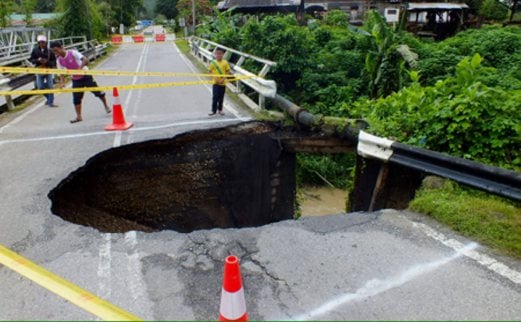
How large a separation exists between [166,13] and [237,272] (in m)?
109

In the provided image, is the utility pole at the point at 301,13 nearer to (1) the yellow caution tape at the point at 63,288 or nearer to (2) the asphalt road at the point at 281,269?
(2) the asphalt road at the point at 281,269

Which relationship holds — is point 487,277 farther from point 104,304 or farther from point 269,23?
point 269,23

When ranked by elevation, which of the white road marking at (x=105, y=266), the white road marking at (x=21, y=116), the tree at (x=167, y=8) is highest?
the tree at (x=167, y=8)

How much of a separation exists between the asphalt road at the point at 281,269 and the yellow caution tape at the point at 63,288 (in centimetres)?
6

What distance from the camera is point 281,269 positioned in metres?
3.44

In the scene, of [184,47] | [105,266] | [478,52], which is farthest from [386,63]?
[184,47]

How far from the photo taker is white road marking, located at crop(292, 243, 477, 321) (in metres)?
2.91

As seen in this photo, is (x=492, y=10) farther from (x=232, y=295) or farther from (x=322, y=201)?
(x=232, y=295)

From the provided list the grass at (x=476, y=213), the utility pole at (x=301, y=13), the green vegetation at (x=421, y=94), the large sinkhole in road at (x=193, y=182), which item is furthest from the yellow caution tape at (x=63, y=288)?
the utility pole at (x=301, y=13)

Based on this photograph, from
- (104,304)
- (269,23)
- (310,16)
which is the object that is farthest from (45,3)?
(104,304)

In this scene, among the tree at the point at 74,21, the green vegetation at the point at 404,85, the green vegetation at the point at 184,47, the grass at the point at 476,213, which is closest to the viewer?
the grass at the point at 476,213

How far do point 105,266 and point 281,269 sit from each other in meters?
1.54

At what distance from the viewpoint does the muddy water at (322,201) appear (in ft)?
33.2

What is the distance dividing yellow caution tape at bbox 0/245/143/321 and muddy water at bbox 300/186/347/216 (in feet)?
23.3
